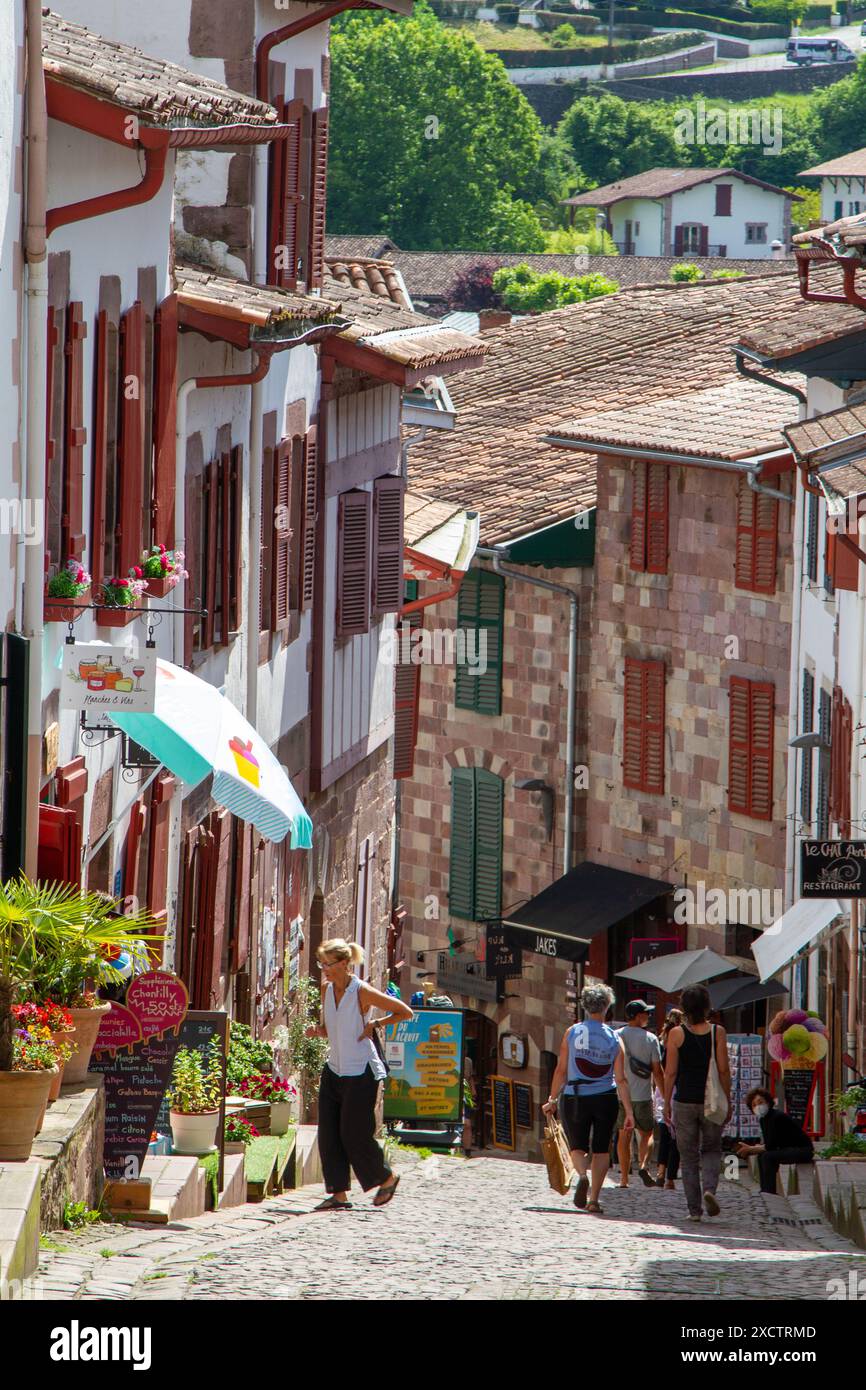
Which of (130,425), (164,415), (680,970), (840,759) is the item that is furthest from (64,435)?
(680,970)

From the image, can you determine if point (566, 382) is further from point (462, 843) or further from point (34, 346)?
point (34, 346)

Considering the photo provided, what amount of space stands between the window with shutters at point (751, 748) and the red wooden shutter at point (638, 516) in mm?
2118

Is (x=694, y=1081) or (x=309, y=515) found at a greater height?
(x=309, y=515)

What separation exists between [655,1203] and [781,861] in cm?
1140

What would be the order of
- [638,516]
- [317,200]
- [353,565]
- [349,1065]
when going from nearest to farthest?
[349,1065] < [317,200] < [353,565] < [638,516]

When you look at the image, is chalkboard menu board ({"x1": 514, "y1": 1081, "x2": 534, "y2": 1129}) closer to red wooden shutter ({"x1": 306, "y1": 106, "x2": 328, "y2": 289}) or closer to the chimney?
red wooden shutter ({"x1": 306, "y1": 106, "x2": 328, "y2": 289})

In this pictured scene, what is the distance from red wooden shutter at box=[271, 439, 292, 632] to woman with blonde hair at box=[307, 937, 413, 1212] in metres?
6.21

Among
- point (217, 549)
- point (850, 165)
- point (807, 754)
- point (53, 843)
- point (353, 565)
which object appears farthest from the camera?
point (850, 165)

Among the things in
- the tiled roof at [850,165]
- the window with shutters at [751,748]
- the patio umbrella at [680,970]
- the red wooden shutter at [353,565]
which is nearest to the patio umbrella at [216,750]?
the red wooden shutter at [353,565]

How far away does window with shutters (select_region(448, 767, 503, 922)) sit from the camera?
101 feet

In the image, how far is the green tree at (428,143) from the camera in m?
103

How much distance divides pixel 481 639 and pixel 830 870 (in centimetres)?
1416

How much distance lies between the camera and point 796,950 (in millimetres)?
21688

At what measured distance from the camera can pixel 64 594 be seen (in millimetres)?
10938
